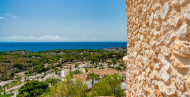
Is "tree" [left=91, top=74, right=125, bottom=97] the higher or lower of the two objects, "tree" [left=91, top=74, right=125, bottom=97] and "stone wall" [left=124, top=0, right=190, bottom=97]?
the lower

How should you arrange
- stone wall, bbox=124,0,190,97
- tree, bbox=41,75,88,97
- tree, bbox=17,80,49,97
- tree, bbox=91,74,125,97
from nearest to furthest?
stone wall, bbox=124,0,190,97
tree, bbox=41,75,88,97
tree, bbox=91,74,125,97
tree, bbox=17,80,49,97

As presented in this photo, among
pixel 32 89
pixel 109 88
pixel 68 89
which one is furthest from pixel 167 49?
pixel 32 89

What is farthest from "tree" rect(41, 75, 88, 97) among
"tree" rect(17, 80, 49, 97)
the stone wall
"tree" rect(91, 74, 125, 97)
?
"tree" rect(17, 80, 49, 97)

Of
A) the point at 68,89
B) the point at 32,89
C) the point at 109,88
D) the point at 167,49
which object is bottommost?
the point at 32,89

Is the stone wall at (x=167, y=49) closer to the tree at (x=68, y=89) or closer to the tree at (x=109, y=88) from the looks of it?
the tree at (x=68, y=89)

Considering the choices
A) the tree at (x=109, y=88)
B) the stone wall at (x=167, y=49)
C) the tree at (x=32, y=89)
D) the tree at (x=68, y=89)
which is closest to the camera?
the stone wall at (x=167, y=49)

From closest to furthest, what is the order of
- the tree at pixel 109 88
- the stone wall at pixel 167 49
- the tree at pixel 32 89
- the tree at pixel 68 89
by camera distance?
the stone wall at pixel 167 49 → the tree at pixel 68 89 → the tree at pixel 109 88 → the tree at pixel 32 89

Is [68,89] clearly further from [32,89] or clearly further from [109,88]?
[32,89]

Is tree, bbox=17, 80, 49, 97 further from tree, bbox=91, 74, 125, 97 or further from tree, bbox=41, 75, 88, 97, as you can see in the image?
tree, bbox=91, 74, 125, 97

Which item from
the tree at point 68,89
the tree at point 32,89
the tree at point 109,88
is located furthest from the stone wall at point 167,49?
the tree at point 32,89

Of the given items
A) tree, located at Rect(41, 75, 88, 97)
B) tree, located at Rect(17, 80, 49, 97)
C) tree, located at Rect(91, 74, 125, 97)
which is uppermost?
tree, located at Rect(41, 75, 88, 97)

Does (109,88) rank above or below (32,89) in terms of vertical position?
above

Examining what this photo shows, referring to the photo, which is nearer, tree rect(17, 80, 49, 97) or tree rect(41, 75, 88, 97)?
tree rect(41, 75, 88, 97)

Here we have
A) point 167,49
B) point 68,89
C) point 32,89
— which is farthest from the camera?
point 32,89
